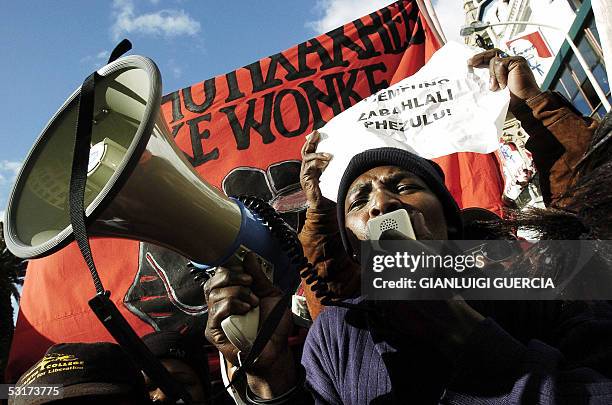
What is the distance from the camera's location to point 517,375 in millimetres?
976

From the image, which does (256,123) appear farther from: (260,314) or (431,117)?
(260,314)

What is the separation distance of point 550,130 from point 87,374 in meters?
2.28

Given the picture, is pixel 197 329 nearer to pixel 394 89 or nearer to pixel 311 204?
pixel 311 204

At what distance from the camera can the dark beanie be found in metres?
1.60

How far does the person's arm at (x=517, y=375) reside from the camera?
3.16 ft

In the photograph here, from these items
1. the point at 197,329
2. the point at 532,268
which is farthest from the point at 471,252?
the point at 197,329

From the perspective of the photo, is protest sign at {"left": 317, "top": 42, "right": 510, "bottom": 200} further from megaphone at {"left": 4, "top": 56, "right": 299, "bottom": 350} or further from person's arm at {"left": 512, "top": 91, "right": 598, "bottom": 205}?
megaphone at {"left": 4, "top": 56, "right": 299, "bottom": 350}

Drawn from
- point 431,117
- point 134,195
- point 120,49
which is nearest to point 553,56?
point 431,117

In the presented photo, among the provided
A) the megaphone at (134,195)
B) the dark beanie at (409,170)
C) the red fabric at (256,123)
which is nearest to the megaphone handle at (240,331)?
the megaphone at (134,195)

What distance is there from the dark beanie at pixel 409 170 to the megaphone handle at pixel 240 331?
0.45 metres

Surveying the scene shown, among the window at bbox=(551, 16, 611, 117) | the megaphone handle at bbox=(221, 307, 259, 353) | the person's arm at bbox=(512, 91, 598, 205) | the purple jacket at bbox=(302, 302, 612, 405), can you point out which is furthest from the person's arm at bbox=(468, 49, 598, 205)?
the window at bbox=(551, 16, 611, 117)

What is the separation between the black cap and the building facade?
10.0 metres

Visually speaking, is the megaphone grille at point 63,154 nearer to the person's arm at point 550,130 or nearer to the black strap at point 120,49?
the black strap at point 120,49

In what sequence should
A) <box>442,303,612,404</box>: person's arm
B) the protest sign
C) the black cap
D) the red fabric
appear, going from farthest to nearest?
the red fabric < the protest sign < the black cap < <box>442,303,612,404</box>: person's arm
